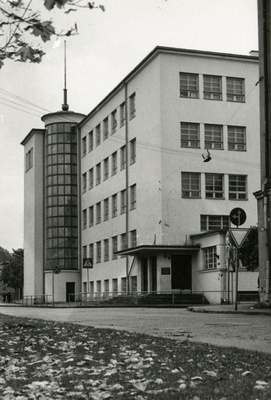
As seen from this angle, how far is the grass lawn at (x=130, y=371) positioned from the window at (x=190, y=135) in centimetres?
3662

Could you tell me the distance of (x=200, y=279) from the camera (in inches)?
1716

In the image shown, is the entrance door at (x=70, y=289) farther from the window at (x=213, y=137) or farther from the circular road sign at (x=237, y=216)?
the circular road sign at (x=237, y=216)

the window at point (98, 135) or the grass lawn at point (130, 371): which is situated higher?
the window at point (98, 135)

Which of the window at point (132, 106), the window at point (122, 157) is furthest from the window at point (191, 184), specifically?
the window at point (122, 157)

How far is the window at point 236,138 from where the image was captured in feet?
154

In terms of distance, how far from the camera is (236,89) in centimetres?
4725

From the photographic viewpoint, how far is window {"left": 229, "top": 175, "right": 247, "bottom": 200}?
46969 millimetres

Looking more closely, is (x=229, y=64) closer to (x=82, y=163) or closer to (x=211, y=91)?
(x=211, y=91)

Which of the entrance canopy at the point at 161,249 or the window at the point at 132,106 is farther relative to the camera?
the window at the point at 132,106

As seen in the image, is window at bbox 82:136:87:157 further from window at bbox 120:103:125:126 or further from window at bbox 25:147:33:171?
window at bbox 120:103:125:126

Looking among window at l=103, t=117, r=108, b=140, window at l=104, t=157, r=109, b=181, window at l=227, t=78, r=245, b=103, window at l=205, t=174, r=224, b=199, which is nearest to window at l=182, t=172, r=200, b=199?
window at l=205, t=174, r=224, b=199

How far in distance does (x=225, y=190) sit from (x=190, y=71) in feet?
26.9

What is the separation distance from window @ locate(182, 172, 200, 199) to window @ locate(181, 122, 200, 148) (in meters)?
1.92

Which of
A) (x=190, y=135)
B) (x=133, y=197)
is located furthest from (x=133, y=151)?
(x=190, y=135)
